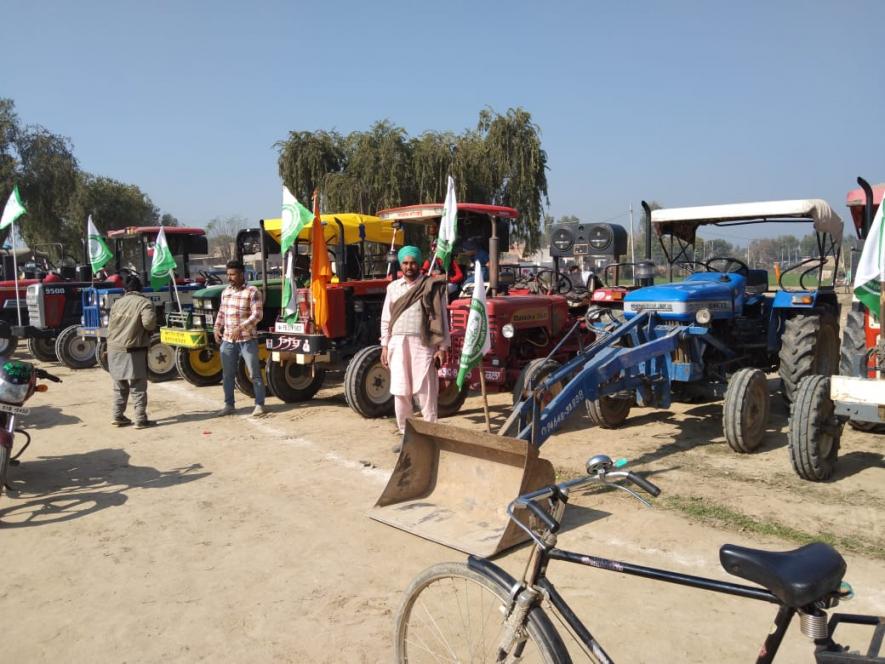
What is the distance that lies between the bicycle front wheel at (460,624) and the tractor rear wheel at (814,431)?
3.04 meters

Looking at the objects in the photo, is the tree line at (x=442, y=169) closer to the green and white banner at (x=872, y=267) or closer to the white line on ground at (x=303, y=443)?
the white line on ground at (x=303, y=443)

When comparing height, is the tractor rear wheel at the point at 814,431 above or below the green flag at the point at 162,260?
below

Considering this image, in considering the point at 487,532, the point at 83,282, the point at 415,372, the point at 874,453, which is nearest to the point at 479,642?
the point at 487,532

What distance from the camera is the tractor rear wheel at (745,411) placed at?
5.77 metres

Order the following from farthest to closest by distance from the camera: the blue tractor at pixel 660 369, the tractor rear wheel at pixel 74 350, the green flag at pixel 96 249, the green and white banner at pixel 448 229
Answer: the tractor rear wheel at pixel 74 350 → the green flag at pixel 96 249 → the green and white banner at pixel 448 229 → the blue tractor at pixel 660 369

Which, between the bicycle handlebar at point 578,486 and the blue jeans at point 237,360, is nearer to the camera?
the bicycle handlebar at point 578,486

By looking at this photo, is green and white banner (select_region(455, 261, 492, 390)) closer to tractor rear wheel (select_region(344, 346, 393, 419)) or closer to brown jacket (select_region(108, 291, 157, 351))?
tractor rear wheel (select_region(344, 346, 393, 419))

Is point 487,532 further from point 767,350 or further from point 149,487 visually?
point 767,350

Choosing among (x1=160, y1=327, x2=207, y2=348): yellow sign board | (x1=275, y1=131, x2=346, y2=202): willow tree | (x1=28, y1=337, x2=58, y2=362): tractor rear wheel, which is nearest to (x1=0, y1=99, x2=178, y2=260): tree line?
(x1=275, y1=131, x2=346, y2=202): willow tree

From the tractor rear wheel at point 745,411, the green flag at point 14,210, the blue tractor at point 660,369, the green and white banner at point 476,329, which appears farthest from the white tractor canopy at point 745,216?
the green flag at point 14,210

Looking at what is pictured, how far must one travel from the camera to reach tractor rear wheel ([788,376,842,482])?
4.95 m

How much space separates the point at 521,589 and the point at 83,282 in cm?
1328

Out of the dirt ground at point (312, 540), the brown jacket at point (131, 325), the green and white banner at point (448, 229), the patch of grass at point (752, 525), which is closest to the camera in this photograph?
the dirt ground at point (312, 540)

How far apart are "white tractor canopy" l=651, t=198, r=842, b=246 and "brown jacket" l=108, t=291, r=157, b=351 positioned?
5560 millimetres
